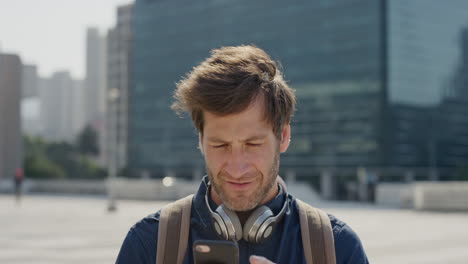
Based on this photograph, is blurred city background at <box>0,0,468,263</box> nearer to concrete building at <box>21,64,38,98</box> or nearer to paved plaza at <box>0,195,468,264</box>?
concrete building at <box>21,64,38,98</box>

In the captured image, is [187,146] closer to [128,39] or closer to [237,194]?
[128,39]

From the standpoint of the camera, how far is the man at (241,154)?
7.16 feet

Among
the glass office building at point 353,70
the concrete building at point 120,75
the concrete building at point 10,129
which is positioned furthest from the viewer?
the concrete building at point 120,75

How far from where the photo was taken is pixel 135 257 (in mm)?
2271

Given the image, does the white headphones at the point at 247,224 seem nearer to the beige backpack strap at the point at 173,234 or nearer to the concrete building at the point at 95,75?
the beige backpack strap at the point at 173,234

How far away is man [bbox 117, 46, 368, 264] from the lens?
2182mm

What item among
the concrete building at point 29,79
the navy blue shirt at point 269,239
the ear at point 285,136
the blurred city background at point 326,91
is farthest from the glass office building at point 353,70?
the navy blue shirt at point 269,239

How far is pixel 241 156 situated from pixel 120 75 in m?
120

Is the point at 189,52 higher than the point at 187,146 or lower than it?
higher

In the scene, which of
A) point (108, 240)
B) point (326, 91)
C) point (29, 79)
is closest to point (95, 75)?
point (326, 91)

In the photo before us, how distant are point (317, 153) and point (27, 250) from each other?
6635 centimetres

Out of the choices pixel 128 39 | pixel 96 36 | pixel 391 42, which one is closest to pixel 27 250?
pixel 391 42

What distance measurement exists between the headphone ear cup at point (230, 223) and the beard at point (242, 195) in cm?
2

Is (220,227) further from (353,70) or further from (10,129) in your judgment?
(353,70)
